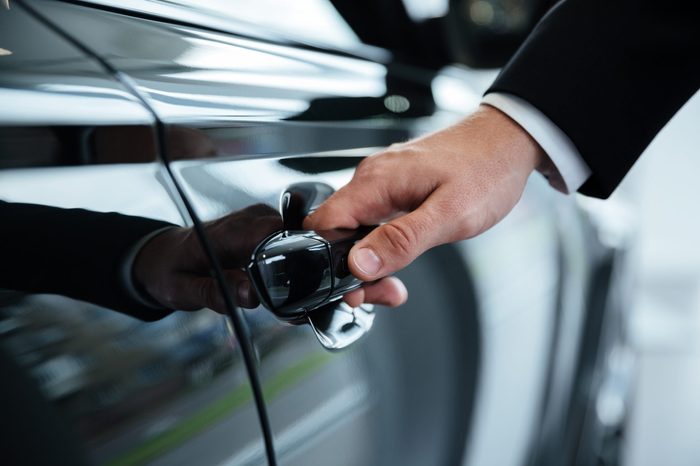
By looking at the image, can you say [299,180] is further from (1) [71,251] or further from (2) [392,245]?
(1) [71,251]

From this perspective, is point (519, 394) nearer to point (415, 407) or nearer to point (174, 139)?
point (415, 407)

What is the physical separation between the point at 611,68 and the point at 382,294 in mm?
445

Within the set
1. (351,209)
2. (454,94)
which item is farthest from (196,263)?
(454,94)

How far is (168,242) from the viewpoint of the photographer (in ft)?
1.77

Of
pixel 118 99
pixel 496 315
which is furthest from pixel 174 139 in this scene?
pixel 496 315

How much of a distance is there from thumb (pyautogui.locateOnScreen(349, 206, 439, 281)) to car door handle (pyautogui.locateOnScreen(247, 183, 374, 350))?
0.4 inches

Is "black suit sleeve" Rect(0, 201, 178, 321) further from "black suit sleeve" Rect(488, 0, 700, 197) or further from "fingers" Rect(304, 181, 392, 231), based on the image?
"black suit sleeve" Rect(488, 0, 700, 197)

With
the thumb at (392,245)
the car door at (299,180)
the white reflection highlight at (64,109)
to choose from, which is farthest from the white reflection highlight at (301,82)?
the thumb at (392,245)

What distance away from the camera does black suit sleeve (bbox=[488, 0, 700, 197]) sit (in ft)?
3.00

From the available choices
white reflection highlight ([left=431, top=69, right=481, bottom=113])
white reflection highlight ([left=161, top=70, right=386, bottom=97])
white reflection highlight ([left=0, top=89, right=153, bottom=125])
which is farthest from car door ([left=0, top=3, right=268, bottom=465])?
white reflection highlight ([left=431, top=69, right=481, bottom=113])

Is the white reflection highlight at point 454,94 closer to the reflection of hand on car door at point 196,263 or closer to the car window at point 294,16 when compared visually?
the car window at point 294,16

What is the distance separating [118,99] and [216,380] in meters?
0.23

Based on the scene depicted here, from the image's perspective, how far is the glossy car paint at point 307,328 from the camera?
1.85 feet

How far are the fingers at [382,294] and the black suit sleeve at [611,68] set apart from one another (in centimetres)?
32
